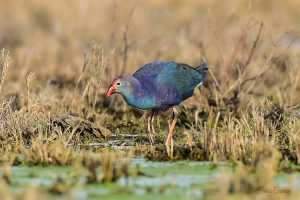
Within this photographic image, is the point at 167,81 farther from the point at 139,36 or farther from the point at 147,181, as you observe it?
the point at 139,36

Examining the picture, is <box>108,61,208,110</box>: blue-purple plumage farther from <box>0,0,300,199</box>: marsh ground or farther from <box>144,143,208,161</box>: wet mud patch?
<box>144,143,208,161</box>: wet mud patch

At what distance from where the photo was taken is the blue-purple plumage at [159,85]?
862cm

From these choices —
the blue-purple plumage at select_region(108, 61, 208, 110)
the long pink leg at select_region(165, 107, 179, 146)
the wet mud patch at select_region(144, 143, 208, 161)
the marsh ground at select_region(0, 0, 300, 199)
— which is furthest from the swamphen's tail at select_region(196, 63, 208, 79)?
the wet mud patch at select_region(144, 143, 208, 161)

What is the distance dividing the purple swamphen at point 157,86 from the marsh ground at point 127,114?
408mm

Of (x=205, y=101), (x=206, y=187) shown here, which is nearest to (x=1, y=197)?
(x=206, y=187)

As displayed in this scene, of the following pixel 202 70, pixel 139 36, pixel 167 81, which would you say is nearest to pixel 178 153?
pixel 167 81

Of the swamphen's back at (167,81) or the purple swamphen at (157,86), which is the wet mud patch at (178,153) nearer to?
the purple swamphen at (157,86)

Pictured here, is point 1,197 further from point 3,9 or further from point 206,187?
point 3,9

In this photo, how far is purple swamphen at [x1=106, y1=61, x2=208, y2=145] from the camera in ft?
28.3

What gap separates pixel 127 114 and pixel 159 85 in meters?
2.21

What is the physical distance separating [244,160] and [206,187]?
3.63ft

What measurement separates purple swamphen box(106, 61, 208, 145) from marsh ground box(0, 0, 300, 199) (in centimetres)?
41

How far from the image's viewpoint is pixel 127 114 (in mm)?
11117

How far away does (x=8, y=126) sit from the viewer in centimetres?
862
